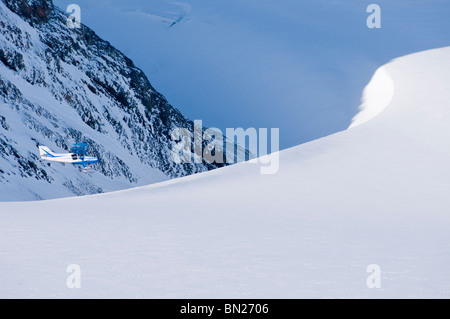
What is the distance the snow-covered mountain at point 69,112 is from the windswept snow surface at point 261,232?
1284cm

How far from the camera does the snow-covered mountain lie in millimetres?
28531

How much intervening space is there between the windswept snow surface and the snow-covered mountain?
1284cm

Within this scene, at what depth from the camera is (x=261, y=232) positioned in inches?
420

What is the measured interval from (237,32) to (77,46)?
2349 centimetres

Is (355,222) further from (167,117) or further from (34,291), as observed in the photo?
(167,117)

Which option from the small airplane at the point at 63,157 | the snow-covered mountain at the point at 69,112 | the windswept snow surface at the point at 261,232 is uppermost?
the snow-covered mountain at the point at 69,112

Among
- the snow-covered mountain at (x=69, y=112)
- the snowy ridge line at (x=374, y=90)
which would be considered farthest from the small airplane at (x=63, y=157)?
the snowy ridge line at (x=374, y=90)

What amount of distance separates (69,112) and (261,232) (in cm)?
2556

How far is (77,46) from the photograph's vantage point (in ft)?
133

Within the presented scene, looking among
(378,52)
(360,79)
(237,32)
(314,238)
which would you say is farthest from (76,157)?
(237,32)

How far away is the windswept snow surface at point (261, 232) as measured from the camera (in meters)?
7.93

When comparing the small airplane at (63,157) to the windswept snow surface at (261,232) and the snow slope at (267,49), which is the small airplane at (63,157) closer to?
the windswept snow surface at (261,232)

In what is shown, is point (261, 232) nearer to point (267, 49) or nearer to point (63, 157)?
point (63, 157)

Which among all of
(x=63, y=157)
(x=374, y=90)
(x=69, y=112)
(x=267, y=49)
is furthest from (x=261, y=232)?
(x=267, y=49)
